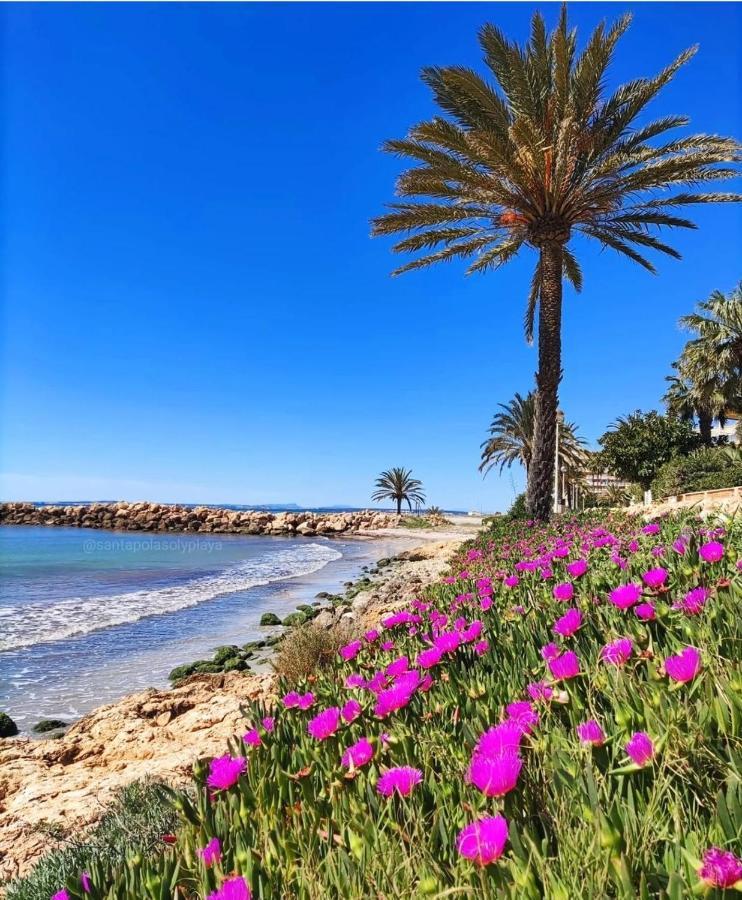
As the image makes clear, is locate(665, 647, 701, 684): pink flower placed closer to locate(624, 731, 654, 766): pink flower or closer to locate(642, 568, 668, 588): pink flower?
locate(624, 731, 654, 766): pink flower

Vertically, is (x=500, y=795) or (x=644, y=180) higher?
(x=644, y=180)

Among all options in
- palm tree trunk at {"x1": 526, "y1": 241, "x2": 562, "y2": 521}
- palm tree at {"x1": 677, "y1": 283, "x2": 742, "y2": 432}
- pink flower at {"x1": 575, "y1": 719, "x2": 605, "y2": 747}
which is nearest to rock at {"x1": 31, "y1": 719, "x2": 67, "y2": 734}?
pink flower at {"x1": 575, "y1": 719, "x2": 605, "y2": 747}

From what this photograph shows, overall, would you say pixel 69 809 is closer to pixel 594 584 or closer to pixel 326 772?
pixel 326 772

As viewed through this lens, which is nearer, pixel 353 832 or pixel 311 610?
pixel 353 832

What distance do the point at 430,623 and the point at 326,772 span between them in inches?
53.7

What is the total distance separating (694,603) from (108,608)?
46.1 feet

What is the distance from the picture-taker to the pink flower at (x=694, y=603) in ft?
5.22

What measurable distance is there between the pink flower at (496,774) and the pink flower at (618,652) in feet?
1.54

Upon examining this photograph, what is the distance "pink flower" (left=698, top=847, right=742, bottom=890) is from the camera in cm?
64

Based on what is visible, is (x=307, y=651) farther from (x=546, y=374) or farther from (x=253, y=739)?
(x=546, y=374)

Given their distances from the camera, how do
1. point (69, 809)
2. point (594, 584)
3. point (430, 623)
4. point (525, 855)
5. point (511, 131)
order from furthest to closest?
point (511, 131) → point (69, 809) → point (430, 623) → point (594, 584) → point (525, 855)

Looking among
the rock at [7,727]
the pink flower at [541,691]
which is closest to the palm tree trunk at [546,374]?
the rock at [7,727]

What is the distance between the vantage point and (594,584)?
7.75 ft

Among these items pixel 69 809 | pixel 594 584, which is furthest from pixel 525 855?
pixel 69 809
